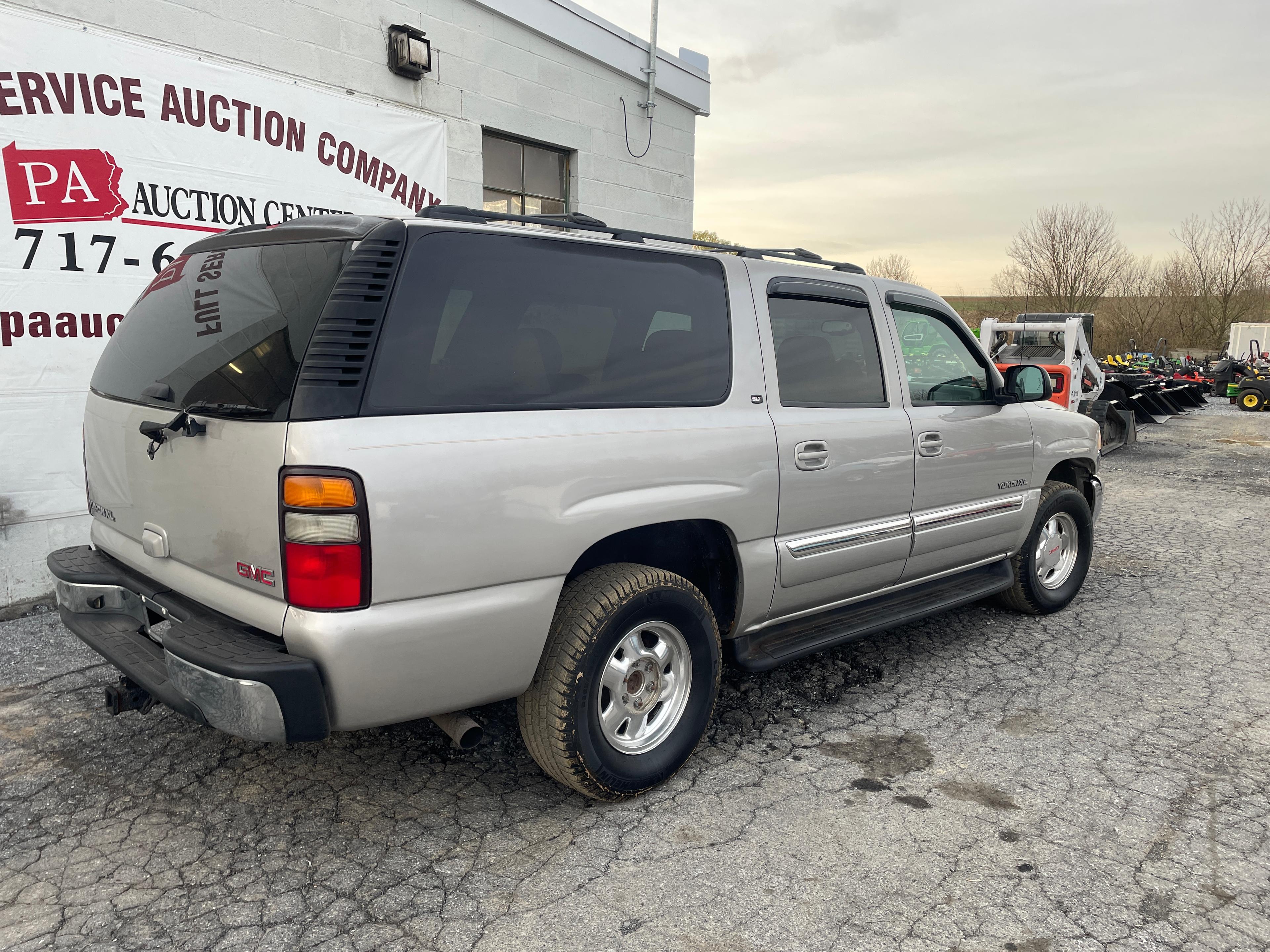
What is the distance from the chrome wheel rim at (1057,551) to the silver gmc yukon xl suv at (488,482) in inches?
61.2

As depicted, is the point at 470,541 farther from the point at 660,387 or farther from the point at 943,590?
the point at 943,590

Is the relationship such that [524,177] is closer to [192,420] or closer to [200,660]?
[192,420]

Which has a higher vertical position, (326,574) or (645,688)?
(326,574)

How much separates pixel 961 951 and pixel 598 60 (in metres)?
7.80

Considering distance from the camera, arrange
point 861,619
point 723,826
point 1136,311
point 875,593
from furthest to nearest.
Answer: point 1136,311, point 875,593, point 861,619, point 723,826

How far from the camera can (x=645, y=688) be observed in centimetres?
303

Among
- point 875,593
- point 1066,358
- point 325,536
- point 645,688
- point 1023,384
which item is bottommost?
point 645,688

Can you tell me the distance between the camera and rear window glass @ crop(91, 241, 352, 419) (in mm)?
2396

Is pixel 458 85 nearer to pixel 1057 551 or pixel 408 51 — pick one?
pixel 408 51

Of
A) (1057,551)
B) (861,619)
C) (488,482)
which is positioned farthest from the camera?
(1057,551)

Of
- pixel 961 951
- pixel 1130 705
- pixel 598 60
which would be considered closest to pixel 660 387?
pixel 961 951

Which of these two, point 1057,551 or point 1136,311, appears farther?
point 1136,311

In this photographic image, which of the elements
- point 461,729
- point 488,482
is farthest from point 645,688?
point 488,482

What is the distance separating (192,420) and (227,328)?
339 mm
